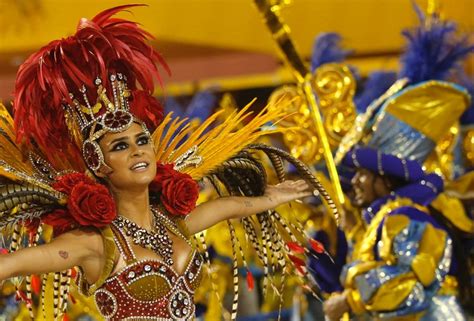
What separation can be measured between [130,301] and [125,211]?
23 centimetres

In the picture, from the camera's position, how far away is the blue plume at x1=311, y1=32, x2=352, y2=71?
6402 mm

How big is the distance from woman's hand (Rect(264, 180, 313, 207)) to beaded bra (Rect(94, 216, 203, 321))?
44 centimetres

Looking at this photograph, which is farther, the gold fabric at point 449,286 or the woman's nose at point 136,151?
the gold fabric at point 449,286

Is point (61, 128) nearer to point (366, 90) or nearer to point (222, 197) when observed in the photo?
point (222, 197)

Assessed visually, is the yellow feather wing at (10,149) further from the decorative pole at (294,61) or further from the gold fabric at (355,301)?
the gold fabric at (355,301)

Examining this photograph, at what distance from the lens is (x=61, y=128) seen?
370 centimetres

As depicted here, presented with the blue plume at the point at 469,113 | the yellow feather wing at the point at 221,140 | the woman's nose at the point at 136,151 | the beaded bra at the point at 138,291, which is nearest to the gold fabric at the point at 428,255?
the blue plume at the point at 469,113

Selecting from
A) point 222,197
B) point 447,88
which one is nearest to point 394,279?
point 447,88

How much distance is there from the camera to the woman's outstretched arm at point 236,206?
3.90m

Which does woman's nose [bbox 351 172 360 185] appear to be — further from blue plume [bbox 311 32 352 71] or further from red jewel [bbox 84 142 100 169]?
red jewel [bbox 84 142 100 169]

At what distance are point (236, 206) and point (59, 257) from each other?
0.61 metres

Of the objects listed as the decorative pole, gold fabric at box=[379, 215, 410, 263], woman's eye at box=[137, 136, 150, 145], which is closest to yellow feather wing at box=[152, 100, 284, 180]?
woman's eye at box=[137, 136, 150, 145]

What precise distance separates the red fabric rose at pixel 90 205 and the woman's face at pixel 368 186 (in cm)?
209

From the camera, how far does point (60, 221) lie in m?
3.62
